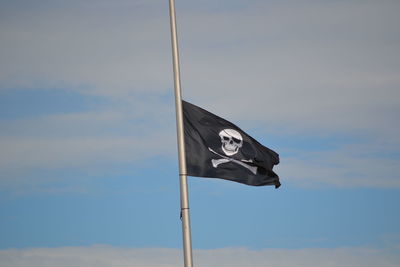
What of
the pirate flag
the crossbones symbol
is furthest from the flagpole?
the crossbones symbol

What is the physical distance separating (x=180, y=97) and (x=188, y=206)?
3.37 meters

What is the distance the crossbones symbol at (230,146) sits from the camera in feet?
69.7

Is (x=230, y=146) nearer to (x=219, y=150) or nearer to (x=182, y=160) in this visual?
(x=219, y=150)

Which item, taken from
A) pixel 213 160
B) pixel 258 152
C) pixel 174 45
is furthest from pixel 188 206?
pixel 174 45

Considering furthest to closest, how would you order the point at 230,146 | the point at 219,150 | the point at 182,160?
1. the point at 230,146
2. the point at 219,150
3. the point at 182,160

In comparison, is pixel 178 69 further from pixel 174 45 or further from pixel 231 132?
pixel 231 132

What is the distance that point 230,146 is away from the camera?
21516mm

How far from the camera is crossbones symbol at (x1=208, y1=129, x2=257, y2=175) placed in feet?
69.7

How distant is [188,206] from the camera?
19.8 metres

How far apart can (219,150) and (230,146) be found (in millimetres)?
419

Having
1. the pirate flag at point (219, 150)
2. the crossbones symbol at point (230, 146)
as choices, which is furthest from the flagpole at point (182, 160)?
the crossbones symbol at point (230, 146)

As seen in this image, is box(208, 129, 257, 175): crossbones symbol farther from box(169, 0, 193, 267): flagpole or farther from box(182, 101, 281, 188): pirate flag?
box(169, 0, 193, 267): flagpole

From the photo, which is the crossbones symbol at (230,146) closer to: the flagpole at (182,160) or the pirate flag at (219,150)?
the pirate flag at (219,150)

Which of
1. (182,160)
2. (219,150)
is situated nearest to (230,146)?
(219,150)
